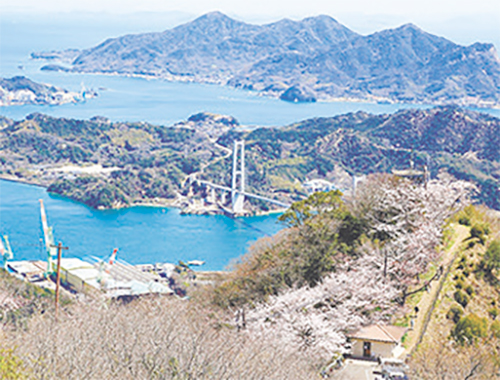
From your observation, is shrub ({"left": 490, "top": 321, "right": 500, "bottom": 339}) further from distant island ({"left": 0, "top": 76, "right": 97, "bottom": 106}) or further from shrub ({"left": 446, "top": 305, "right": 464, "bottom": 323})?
distant island ({"left": 0, "top": 76, "right": 97, "bottom": 106})

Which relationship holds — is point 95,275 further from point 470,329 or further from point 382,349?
point 470,329

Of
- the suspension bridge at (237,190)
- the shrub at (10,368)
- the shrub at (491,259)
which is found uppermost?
the shrub at (10,368)

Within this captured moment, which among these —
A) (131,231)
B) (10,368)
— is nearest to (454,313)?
(10,368)

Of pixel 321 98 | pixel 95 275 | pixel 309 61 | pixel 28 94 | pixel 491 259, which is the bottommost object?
pixel 95 275

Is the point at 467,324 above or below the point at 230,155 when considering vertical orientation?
above

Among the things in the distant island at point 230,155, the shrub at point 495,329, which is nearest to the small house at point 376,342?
the shrub at point 495,329

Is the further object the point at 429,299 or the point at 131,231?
the point at 131,231

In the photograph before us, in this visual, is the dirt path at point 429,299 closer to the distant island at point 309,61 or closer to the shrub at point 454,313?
the shrub at point 454,313
